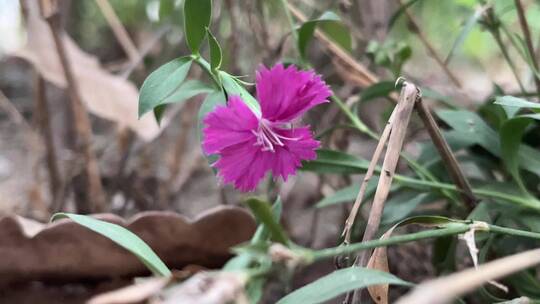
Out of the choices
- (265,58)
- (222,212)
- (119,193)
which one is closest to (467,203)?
(222,212)

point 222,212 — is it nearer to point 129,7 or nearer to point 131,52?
point 131,52

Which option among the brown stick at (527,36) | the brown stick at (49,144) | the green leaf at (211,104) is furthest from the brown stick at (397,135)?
the brown stick at (49,144)

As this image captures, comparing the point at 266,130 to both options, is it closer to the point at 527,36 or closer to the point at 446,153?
the point at 446,153

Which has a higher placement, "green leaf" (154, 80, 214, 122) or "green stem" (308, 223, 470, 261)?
"green leaf" (154, 80, 214, 122)

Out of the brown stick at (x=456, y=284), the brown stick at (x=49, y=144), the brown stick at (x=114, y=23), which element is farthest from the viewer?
the brown stick at (x=114, y=23)

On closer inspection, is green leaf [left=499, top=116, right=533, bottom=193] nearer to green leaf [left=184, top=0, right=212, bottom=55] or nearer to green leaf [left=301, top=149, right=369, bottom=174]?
green leaf [left=301, top=149, right=369, bottom=174]

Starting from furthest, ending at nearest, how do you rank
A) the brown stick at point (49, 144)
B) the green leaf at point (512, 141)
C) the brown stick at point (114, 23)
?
the brown stick at point (114, 23), the brown stick at point (49, 144), the green leaf at point (512, 141)

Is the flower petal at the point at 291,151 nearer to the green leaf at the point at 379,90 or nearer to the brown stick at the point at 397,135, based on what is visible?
the brown stick at the point at 397,135

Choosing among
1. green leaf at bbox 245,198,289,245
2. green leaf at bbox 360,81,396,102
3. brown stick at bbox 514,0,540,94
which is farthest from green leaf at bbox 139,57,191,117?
brown stick at bbox 514,0,540,94

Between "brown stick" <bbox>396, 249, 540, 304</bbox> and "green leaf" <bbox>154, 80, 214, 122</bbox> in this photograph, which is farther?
"green leaf" <bbox>154, 80, 214, 122</bbox>

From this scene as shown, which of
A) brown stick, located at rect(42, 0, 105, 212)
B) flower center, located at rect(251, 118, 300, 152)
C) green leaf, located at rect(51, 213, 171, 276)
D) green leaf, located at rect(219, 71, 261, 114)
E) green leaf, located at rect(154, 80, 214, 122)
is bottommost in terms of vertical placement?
Result: brown stick, located at rect(42, 0, 105, 212)
